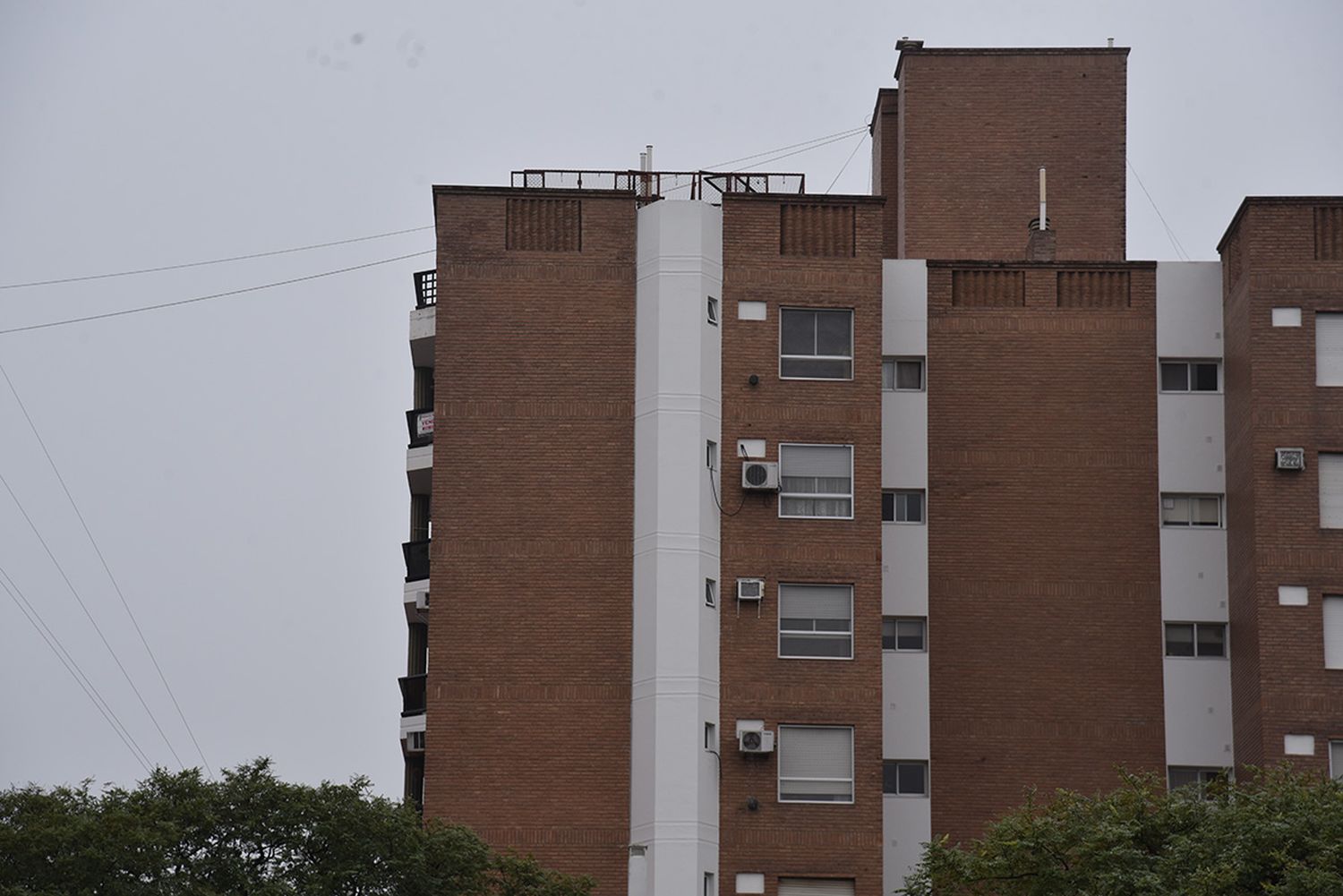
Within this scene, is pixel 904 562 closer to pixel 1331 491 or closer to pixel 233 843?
pixel 1331 491

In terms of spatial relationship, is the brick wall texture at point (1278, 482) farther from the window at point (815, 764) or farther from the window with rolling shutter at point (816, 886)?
the window with rolling shutter at point (816, 886)

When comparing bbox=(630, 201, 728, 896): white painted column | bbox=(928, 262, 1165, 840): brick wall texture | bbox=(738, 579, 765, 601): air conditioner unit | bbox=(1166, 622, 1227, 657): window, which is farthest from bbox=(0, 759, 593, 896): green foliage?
bbox=(1166, 622, 1227, 657): window

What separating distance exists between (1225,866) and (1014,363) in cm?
1849

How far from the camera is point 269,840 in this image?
147 feet

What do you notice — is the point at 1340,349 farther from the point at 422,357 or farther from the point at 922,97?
the point at 422,357

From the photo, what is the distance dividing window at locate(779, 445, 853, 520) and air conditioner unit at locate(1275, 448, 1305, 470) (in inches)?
363

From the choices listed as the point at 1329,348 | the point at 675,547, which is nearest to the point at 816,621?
the point at 675,547

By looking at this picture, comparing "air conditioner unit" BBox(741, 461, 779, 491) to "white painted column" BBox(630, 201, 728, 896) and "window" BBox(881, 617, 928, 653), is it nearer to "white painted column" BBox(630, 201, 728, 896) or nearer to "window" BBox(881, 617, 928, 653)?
"white painted column" BBox(630, 201, 728, 896)

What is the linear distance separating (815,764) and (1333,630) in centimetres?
1137

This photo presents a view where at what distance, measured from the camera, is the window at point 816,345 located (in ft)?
176

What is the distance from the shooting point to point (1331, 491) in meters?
53.0

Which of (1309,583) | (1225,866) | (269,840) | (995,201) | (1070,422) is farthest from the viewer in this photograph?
(995,201)

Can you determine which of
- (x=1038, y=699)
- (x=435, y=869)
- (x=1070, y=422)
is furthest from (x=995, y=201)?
(x=435, y=869)

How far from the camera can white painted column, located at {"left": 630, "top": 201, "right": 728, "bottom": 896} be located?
50.7m
